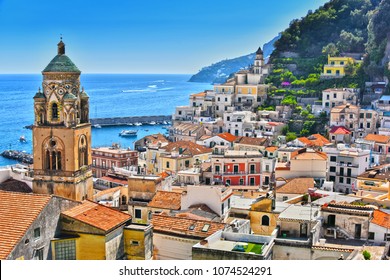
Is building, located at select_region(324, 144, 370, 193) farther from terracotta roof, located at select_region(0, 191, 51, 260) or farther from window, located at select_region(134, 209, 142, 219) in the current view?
terracotta roof, located at select_region(0, 191, 51, 260)

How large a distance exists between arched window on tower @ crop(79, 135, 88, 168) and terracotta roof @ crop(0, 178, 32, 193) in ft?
4.26

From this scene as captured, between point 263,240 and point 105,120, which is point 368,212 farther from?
point 105,120

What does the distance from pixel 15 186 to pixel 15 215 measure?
224 inches

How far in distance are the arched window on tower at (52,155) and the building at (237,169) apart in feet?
28.7

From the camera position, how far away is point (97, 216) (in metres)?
7.89

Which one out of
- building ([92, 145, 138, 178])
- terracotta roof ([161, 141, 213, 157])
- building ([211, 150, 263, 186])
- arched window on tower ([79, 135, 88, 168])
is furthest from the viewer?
building ([92, 145, 138, 178])

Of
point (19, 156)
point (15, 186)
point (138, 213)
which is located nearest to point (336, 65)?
point (19, 156)

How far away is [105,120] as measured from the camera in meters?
63.2

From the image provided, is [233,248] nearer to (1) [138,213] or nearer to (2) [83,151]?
(2) [83,151]

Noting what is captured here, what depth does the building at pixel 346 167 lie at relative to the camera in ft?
72.0

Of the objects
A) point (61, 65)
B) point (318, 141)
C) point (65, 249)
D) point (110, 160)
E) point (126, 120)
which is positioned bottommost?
point (126, 120)

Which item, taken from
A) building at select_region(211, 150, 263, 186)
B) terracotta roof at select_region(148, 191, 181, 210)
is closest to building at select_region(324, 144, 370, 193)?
building at select_region(211, 150, 263, 186)

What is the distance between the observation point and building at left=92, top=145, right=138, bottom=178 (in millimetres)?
29328

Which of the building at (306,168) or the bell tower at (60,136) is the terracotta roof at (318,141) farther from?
the bell tower at (60,136)
